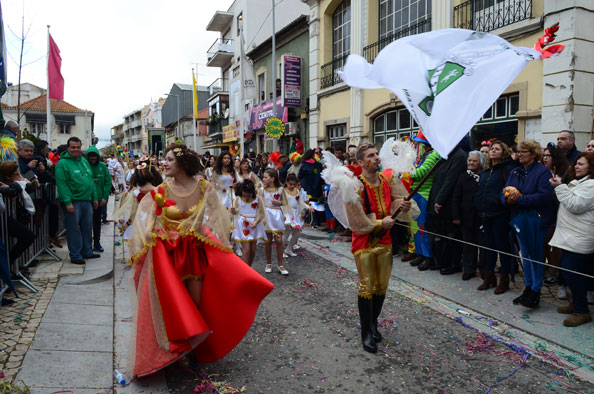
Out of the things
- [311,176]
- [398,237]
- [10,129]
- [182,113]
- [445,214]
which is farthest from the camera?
[182,113]

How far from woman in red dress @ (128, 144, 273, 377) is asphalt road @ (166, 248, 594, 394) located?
320 millimetres

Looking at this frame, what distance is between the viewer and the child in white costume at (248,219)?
6.39 m

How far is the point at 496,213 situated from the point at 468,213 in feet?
2.34

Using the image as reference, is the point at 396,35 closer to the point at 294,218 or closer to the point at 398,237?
the point at 398,237

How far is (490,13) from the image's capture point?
31.9ft

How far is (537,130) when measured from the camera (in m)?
8.54

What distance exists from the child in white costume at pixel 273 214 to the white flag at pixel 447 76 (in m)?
4.00

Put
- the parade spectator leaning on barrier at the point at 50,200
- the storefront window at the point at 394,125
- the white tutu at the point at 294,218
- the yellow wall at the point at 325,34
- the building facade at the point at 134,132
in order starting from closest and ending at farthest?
the parade spectator leaning on barrier at the point at 50,200
the white tutu at the point at 294,218
the storefront window at the point at 394,125
the yellow wall at the point at 325,34
the building facade at the point at 134,132

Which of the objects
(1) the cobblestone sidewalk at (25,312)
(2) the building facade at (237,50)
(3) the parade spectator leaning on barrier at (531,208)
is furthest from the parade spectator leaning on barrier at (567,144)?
(2) the building facade at (237,50)

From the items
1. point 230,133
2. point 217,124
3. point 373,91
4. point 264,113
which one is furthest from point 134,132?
point 373,91

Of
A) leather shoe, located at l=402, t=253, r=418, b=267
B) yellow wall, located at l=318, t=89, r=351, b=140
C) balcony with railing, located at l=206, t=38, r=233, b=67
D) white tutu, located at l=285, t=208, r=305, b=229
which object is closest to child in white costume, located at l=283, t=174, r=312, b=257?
white tutu, located at l=285, t=208, r=305, b=229

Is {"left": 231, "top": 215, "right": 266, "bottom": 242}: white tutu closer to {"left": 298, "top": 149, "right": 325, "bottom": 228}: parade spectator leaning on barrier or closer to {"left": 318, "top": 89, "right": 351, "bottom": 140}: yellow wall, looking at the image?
{"left": 298, "top": 149, "right": 325, "bottom": 228}: parade spectator leaning on barrier

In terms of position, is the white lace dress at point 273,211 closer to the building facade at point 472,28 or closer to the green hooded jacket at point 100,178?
the green hooded jacket at point 100,178

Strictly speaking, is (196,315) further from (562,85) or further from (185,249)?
(562,85)
